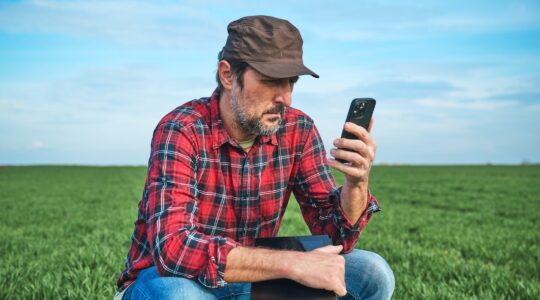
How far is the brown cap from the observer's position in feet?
9.05

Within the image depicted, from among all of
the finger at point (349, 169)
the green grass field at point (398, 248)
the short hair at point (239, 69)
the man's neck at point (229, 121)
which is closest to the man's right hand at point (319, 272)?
the finger at point (349, 169)

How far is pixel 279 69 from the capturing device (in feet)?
8.98

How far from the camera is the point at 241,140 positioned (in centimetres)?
303

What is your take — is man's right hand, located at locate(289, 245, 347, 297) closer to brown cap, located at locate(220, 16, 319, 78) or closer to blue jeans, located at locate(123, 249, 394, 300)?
blue jeans, located at locate(123, 249, 394, 300)

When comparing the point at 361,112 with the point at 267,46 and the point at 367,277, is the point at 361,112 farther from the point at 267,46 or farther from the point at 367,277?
the point at 367,277

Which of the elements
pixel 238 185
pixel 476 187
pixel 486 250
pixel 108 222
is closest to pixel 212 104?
pixel 238 185

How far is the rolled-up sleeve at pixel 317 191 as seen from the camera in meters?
2.95

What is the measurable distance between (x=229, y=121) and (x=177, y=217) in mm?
720

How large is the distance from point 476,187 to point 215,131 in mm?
22260

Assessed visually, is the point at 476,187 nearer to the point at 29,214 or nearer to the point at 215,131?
the point at 29,214

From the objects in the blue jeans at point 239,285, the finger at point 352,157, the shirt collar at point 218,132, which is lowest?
the blue jeans at point 239,285

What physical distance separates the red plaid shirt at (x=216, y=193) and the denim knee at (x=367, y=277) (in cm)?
11

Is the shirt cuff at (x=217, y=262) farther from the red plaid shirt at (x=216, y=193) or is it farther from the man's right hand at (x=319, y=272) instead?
the man's right hand at (x=319, y=272)

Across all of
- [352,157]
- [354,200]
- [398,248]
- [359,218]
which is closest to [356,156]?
[352,157]
